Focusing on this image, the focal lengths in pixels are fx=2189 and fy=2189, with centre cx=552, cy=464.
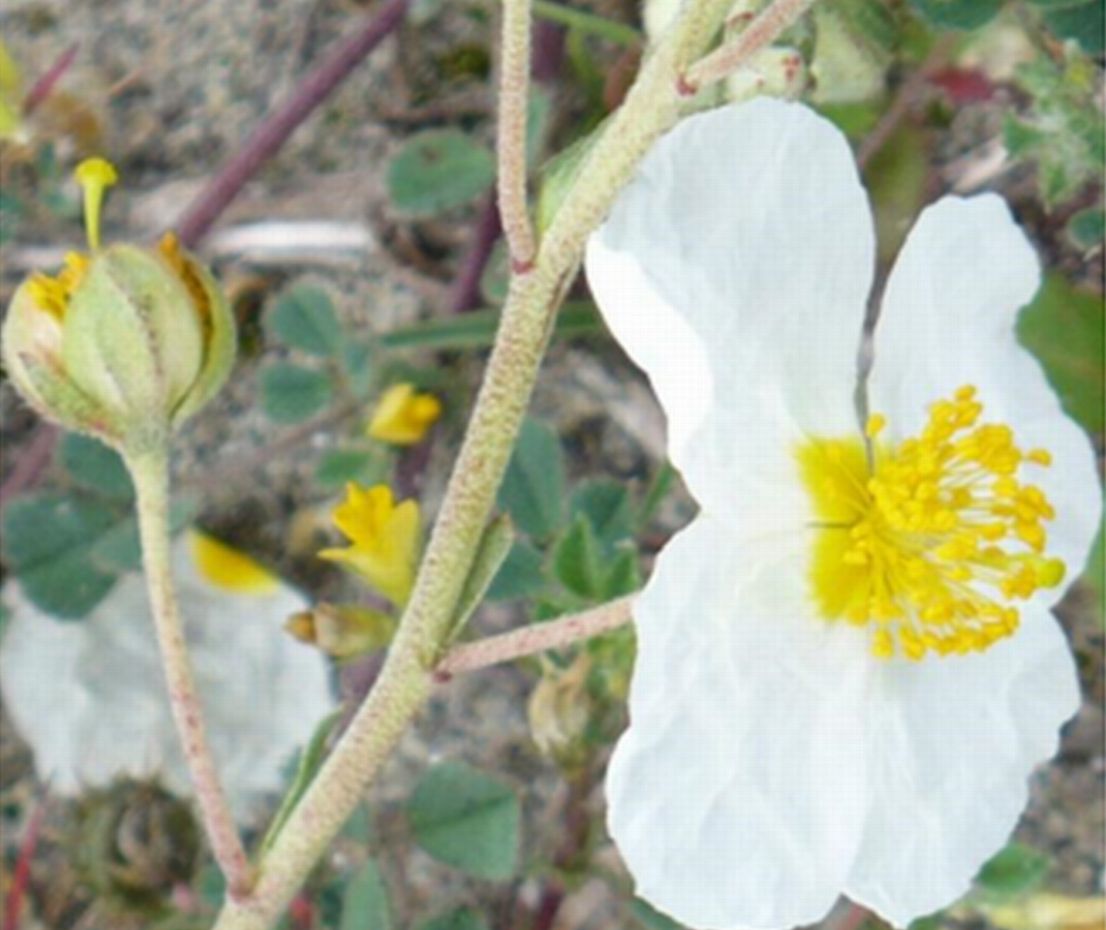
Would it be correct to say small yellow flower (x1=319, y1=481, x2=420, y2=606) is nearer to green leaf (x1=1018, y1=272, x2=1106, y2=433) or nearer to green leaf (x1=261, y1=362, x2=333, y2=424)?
green leaf (x1=261, y1=362, x2=333, y2=424)

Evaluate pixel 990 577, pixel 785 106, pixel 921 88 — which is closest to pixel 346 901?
pixel 990 577

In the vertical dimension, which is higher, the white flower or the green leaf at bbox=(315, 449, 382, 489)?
the white flower

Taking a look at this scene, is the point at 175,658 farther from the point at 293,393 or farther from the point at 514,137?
the point at 293,393

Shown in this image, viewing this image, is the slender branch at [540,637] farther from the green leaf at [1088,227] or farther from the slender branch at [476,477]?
the green leaf at [1088,227]

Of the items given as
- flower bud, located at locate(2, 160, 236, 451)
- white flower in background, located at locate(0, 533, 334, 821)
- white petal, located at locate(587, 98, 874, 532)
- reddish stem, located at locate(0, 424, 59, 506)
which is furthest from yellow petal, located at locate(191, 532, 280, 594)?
white petal, located at locate(587, 98, 874, 532)

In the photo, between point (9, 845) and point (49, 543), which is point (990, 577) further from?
point (9, 845)

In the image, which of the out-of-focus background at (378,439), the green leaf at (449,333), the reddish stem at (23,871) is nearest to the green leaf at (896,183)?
the out-of-focus background at (378,439)
